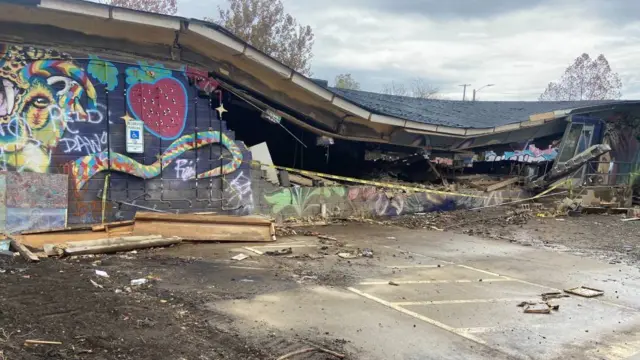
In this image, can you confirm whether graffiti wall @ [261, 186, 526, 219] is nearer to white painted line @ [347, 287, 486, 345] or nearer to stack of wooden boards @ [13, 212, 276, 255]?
stack of wooden boards @ [13, 212, 276, 255]

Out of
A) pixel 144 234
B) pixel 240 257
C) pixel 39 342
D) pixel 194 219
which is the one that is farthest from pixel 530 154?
pixel 39 342

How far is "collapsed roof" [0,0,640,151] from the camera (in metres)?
8.92

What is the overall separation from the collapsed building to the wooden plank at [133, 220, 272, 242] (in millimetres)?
1485

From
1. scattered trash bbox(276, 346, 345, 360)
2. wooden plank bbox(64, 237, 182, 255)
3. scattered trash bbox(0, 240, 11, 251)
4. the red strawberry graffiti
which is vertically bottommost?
scattered trash bbox(276, 346, 345, 360)

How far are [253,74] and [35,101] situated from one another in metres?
4.71

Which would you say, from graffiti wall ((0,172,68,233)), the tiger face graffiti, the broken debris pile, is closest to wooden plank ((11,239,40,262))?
the broken debris pile

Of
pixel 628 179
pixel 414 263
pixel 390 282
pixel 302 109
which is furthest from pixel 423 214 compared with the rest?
pixel 628 179

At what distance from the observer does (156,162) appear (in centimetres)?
1041

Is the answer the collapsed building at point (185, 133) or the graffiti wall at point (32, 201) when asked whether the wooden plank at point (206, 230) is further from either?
the graffiti wall at point (32, 201)

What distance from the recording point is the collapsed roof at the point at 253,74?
8.92 m

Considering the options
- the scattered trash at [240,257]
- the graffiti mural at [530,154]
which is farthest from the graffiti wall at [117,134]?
the graffiti mural at [530,154]

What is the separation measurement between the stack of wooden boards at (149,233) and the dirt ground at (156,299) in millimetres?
262

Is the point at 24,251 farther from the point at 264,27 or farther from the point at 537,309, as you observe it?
the point at 264,27

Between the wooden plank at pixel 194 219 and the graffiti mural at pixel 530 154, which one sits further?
the graffiti mural at pixel 530 154
